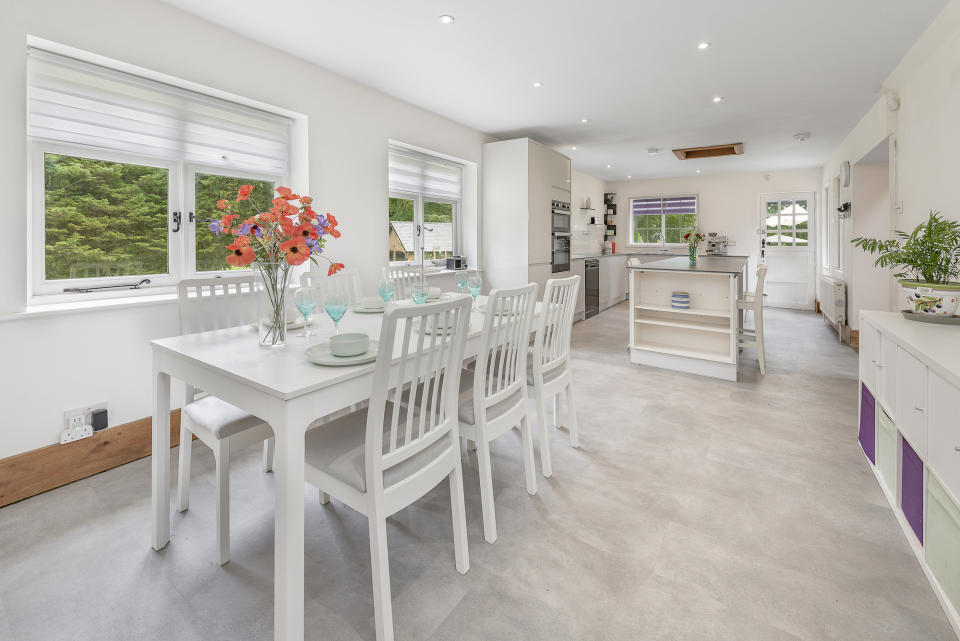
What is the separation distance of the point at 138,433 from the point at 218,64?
2.19 metres

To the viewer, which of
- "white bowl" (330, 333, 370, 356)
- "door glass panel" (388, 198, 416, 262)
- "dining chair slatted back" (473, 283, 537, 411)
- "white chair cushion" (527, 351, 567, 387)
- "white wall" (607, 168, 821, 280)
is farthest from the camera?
"white wall" (607, 168, 821, 280)

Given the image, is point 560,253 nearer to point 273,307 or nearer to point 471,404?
point 471,404

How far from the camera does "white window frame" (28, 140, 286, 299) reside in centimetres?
220

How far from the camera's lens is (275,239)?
1551 mm

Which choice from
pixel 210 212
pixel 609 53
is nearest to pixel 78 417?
pixel 210 212

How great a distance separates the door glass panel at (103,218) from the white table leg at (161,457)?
1.30 meters

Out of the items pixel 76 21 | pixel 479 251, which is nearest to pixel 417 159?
pixel 479 251

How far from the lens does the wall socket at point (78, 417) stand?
2.19m

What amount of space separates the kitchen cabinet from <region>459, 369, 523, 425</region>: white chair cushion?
1402mm

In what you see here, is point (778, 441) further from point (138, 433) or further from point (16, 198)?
point (16, 198)

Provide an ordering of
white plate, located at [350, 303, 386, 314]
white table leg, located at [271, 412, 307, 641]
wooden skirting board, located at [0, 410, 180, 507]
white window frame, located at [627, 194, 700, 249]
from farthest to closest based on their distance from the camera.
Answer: white window frame, located at [627, 194, 700, 249] → white plate, located at [350, 303, 386, 314] → wooden skirting board, located at [0, 410, 180, 507] → white table leg, located at [271, 412, 307, 641]

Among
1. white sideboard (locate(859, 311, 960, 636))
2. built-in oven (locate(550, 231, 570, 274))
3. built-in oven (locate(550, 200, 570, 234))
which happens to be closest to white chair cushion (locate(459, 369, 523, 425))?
white sideboard (locate(859, 311, 960, 636))

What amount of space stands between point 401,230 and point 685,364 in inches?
117

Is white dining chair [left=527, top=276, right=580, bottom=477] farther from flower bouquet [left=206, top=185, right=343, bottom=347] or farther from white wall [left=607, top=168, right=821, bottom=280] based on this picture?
white wall [left=607, top=168, right=821, bottom=280]
